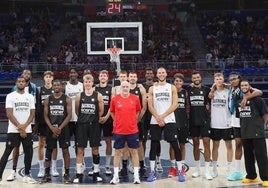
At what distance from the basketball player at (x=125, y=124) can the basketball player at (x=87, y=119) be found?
363 millimetres

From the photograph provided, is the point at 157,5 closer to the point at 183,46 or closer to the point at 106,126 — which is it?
the point at 183,46

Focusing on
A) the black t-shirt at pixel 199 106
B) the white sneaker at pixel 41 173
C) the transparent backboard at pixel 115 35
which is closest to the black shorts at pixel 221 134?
the black t-shirt at pixel 199 106

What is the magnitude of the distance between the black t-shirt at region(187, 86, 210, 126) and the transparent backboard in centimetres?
379

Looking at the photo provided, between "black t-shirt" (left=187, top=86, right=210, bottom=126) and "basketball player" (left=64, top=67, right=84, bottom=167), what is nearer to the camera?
"black t-shirt" (left=187, top=86, right=210, bottom=126)

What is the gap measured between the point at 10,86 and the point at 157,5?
11.5m

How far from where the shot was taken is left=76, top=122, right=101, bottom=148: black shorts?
8680 mm

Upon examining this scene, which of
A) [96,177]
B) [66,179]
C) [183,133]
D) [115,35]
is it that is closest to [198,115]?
[183,133]

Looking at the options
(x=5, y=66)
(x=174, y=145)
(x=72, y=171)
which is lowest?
(x=72, y=171)

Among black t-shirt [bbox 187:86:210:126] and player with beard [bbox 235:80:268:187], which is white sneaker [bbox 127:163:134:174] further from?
player with beard [bbox 235:80:268:187]

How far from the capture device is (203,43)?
25844mm

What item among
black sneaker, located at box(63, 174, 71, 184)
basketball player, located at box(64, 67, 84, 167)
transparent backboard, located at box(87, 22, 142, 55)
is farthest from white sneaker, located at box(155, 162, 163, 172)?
transparent backboard, located at box(87, 22, 142, 55)

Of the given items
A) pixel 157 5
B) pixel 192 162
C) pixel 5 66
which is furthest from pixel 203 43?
pixel 192 162

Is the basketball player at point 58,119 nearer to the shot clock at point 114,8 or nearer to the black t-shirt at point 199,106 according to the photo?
the black t-shirt at point 199,106

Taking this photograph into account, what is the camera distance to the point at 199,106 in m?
9.02
